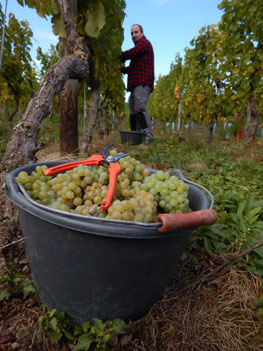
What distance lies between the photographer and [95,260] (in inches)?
37.4

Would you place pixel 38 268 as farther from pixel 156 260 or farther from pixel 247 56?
pixel 247 56

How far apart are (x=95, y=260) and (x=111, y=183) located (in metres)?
0.37

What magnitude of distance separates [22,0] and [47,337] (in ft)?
11.5

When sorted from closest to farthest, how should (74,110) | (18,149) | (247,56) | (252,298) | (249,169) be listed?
(252,298)
(18,149)
(74,110)
(249,169)
(247,56)

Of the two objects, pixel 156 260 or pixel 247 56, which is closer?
pixel 156 260

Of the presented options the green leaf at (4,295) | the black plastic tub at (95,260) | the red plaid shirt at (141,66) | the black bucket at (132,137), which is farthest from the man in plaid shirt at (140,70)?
the green leaf at (4,295)

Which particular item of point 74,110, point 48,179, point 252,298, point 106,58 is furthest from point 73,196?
point 106,58

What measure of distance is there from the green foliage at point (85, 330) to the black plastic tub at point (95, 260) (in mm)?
37

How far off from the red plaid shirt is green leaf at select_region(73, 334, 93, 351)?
16.3 ft

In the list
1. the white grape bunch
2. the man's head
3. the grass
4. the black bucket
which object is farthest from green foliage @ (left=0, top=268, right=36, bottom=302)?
the man's head

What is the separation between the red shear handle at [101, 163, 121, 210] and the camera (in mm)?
1020

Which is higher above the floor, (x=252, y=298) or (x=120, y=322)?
(x=120, y=322)

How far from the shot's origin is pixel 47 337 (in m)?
1.16

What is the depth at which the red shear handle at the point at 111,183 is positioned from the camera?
1020 millimetres
